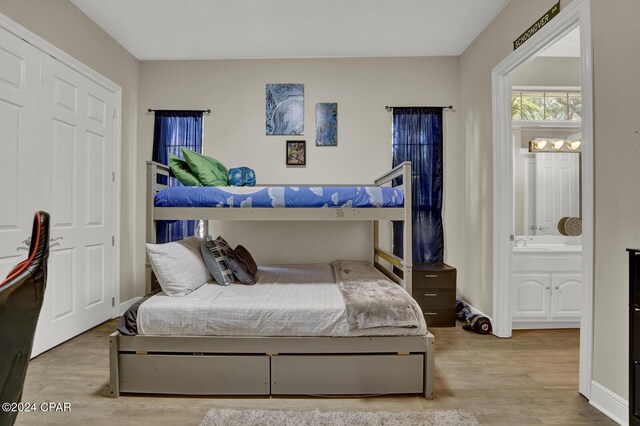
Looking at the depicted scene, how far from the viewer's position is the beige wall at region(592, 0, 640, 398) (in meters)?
1.62

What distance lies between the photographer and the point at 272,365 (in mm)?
1903

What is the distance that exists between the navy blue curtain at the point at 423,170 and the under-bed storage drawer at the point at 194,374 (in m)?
2.14

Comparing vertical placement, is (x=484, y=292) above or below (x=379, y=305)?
below

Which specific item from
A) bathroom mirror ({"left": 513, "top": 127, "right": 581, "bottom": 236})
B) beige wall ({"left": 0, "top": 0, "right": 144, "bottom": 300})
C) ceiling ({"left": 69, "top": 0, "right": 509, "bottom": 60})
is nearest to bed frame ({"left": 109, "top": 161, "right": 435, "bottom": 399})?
beige wall ({"left": 0, "top": 0, "right": 144, "bottom": 300})

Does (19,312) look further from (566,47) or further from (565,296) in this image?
(566,47)

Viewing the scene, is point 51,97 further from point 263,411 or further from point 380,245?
point 380,245

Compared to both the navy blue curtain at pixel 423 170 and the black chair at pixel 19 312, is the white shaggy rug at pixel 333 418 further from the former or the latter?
the navy blue curtain at pixel 423 170

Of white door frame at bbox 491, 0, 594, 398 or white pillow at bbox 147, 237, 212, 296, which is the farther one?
white pillow at bbox 147, 237, 212, 296

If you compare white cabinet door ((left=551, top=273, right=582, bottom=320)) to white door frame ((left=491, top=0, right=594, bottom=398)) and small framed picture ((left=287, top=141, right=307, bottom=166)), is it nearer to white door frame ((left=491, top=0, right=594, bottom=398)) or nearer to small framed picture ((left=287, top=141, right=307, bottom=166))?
→ white door frame ((left=491, top=0, right=594, bottom=398))

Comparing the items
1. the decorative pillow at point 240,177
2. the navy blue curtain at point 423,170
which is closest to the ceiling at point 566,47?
the navy blue curtain at point 423,170

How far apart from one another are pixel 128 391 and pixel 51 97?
7.34 ft

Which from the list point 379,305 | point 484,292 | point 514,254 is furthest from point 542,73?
point 379,305

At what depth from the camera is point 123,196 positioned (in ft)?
11.0

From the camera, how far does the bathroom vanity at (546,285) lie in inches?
115
